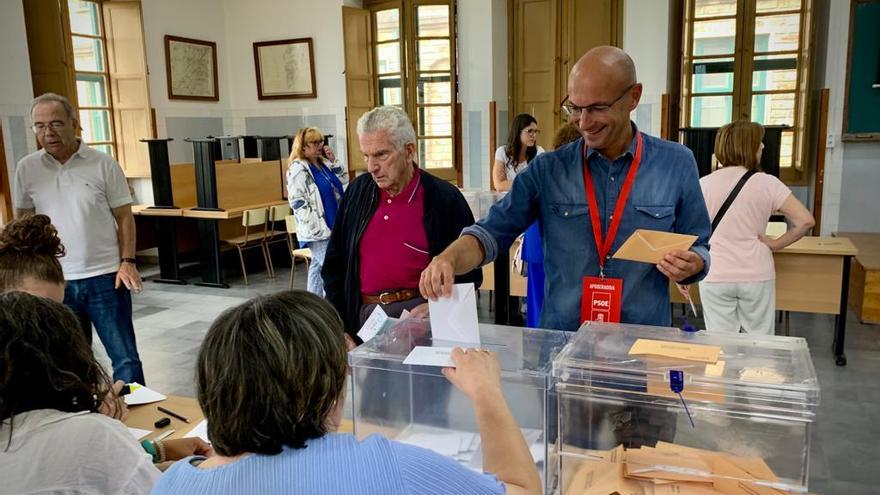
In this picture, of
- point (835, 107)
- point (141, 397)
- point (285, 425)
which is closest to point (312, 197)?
point (141, 397)

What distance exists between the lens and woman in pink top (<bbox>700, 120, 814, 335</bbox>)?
11.6 ft

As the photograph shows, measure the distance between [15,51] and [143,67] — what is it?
1.56 meters

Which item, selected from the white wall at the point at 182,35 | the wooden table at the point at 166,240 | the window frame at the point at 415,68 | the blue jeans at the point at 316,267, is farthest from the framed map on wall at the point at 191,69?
the blue jeans at the point at 316,267

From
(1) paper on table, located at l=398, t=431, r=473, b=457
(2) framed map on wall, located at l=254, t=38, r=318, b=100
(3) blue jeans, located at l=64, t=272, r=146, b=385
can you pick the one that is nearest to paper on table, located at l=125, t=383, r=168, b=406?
(1) paper on table, located at l=398, t=431, r=473, b=457

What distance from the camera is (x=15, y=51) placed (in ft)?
23.7

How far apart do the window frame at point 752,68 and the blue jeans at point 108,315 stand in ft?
22.5

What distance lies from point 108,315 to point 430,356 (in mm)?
2512

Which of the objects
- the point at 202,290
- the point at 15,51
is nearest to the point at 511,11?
the point at 202,290

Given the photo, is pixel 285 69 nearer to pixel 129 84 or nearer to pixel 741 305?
pixel 129 84

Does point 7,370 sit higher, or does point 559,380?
point 7,370

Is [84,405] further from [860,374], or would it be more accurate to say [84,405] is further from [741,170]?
[860,374]

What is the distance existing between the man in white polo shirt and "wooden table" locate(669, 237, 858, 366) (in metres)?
4.04

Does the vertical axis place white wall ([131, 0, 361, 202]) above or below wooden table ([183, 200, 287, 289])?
above

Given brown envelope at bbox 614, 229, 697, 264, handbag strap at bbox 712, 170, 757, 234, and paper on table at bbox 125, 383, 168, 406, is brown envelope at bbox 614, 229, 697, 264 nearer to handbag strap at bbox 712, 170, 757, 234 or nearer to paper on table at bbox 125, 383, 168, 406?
paper on table at bbox 125, 383, 168, 406
